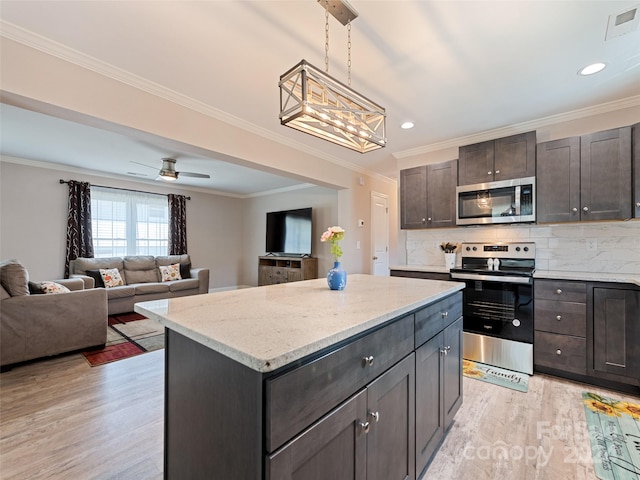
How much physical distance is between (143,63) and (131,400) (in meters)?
2.65

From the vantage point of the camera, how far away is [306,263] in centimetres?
573

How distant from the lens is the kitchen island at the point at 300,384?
2.54 feet

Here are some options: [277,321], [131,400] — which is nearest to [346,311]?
[277,321]

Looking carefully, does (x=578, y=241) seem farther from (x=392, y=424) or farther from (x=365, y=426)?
(x=365, y=426)

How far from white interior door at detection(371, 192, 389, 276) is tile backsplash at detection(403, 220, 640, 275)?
73.4 inches

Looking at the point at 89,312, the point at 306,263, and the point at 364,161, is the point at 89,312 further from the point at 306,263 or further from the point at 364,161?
the point at 364,161

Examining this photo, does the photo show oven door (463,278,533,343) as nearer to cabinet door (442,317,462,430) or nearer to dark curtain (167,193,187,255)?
cabinet door (442,317,462,430)

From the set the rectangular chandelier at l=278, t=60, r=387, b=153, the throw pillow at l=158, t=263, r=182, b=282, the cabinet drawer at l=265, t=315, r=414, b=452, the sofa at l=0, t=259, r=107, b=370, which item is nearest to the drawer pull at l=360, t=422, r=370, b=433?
the cabinet drawer at l=265, t=315, r=414, b=452

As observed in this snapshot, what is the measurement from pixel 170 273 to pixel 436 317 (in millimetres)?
5555

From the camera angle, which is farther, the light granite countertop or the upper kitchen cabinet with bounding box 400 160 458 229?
the upper kitchen cabinet with bounding box 400 160 458 229

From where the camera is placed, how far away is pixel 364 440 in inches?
41.3

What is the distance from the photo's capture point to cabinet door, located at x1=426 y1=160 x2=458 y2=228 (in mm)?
3463

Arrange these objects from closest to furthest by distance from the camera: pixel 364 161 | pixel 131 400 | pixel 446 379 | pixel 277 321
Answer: pixel 277 321 → pixel 446 379 → pixel 131 400 → pixel 364 161

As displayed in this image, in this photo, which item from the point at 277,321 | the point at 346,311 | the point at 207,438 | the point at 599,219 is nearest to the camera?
the point at 207,438
